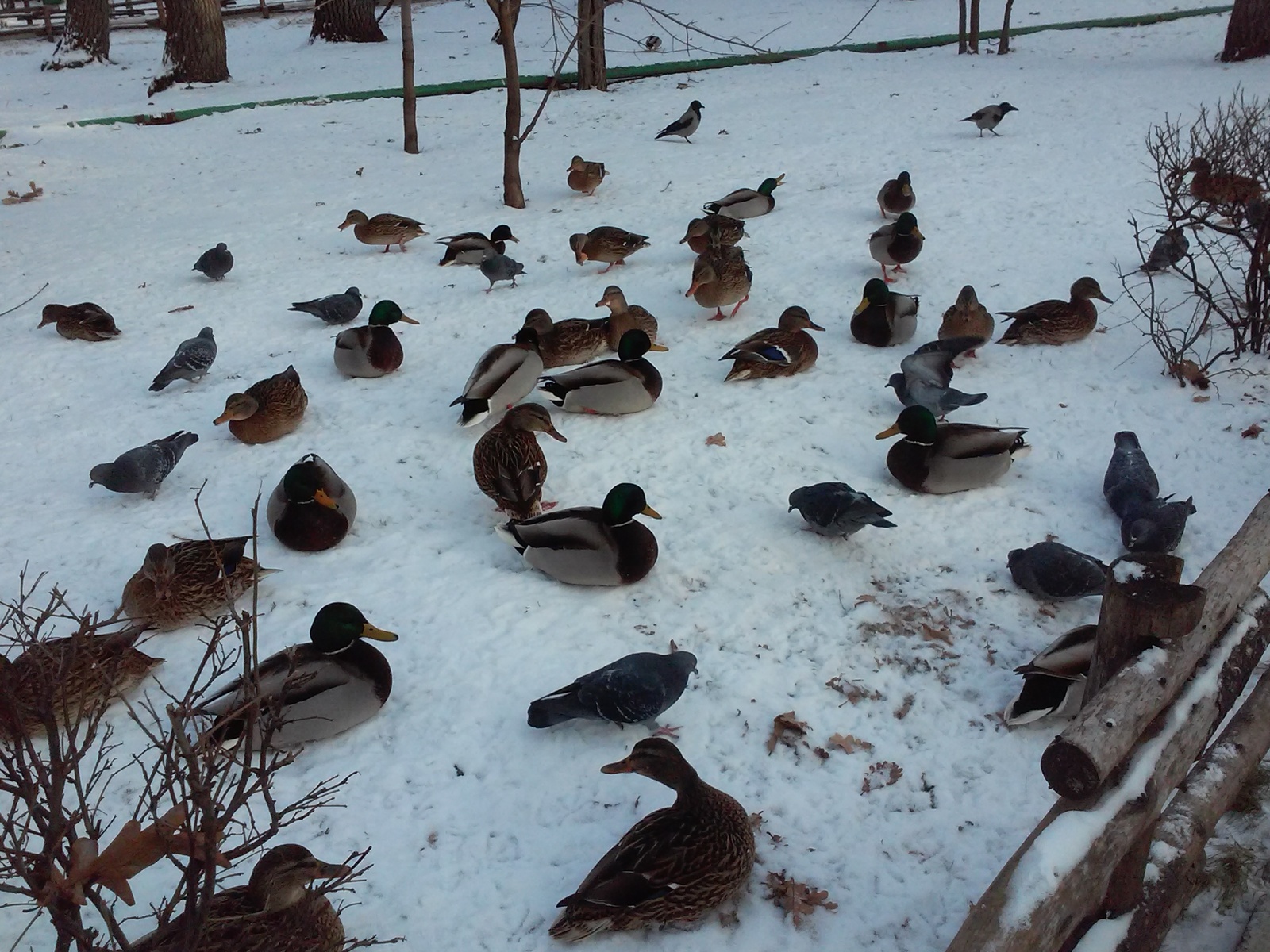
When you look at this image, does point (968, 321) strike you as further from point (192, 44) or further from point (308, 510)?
point (192, 44)

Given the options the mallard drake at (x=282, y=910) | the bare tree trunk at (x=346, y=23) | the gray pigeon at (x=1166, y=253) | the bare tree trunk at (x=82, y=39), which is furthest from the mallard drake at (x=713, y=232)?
the bare tree trunk at (x=82, y=39)

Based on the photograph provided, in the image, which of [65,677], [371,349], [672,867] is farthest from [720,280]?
[65,677]

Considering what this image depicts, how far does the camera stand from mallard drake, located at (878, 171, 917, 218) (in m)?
9.58

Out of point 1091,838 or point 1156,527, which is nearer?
point 1091,838

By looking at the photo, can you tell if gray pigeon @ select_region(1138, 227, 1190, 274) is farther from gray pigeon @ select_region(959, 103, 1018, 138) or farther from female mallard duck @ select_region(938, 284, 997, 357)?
gray pigeon @ select_region(959, 103, 1018, 138)

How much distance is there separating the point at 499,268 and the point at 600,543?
4.47m

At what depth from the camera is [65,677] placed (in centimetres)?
243

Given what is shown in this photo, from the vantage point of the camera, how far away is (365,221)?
9719 millimetres

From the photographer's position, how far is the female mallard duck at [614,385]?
656cm

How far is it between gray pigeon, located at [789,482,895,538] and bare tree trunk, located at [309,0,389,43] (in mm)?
20276

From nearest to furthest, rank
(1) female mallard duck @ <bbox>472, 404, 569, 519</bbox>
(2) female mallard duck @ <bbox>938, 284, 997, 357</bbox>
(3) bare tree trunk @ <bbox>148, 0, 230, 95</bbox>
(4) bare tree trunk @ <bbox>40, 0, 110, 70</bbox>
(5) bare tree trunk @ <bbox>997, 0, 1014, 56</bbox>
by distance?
(1) female mallard duck @ <bbox>472, 404, 569, 519</bbox>, (2) female mallard duck @ <bbox>938, 284, 997, 357</bbox>, (5) bare tree trunk @ <bbox>997, 0, 1014, 56</bbox>, (3) bare tree trunk @ <bbox>148, 0, 230, 95</bbox>, (4) bare tree trunk @ <bbox>40, 0, 110, 70</bbox>

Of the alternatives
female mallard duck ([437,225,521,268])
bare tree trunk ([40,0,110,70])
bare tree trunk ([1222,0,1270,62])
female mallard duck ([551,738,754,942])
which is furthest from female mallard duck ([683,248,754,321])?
bare tree trunk ([40,0,110,70])

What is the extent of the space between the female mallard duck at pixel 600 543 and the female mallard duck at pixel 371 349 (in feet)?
9.50

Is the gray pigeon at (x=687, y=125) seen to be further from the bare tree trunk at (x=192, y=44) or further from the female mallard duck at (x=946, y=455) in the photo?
the bare tree trunk at (x=192, y=44)
